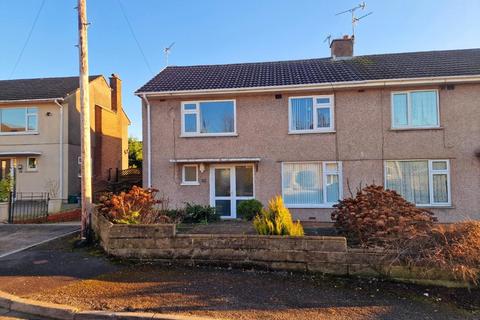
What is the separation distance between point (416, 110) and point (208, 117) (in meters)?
7.53

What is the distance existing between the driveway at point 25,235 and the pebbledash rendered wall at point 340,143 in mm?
3600

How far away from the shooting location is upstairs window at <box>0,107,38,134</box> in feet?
58.3

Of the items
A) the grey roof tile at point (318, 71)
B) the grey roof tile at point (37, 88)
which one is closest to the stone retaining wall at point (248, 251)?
the grey roof tile at point (318, 71)

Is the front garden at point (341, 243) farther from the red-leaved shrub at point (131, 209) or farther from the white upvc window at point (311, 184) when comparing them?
the white upvc window at point (311, 184)

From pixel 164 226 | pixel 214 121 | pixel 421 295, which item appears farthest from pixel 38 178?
pixel 421 295

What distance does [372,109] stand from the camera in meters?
12.3

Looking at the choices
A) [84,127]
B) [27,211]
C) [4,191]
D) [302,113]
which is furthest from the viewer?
[27,211]

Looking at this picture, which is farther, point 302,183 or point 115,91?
point 115,91

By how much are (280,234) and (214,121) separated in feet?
23.9

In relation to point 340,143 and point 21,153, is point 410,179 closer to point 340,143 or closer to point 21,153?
point 340,143

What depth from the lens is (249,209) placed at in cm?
1155

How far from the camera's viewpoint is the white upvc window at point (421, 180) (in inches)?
467

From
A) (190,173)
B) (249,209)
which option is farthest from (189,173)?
(249,209)

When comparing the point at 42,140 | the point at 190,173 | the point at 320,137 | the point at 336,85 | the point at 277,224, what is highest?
the point at 336,85
